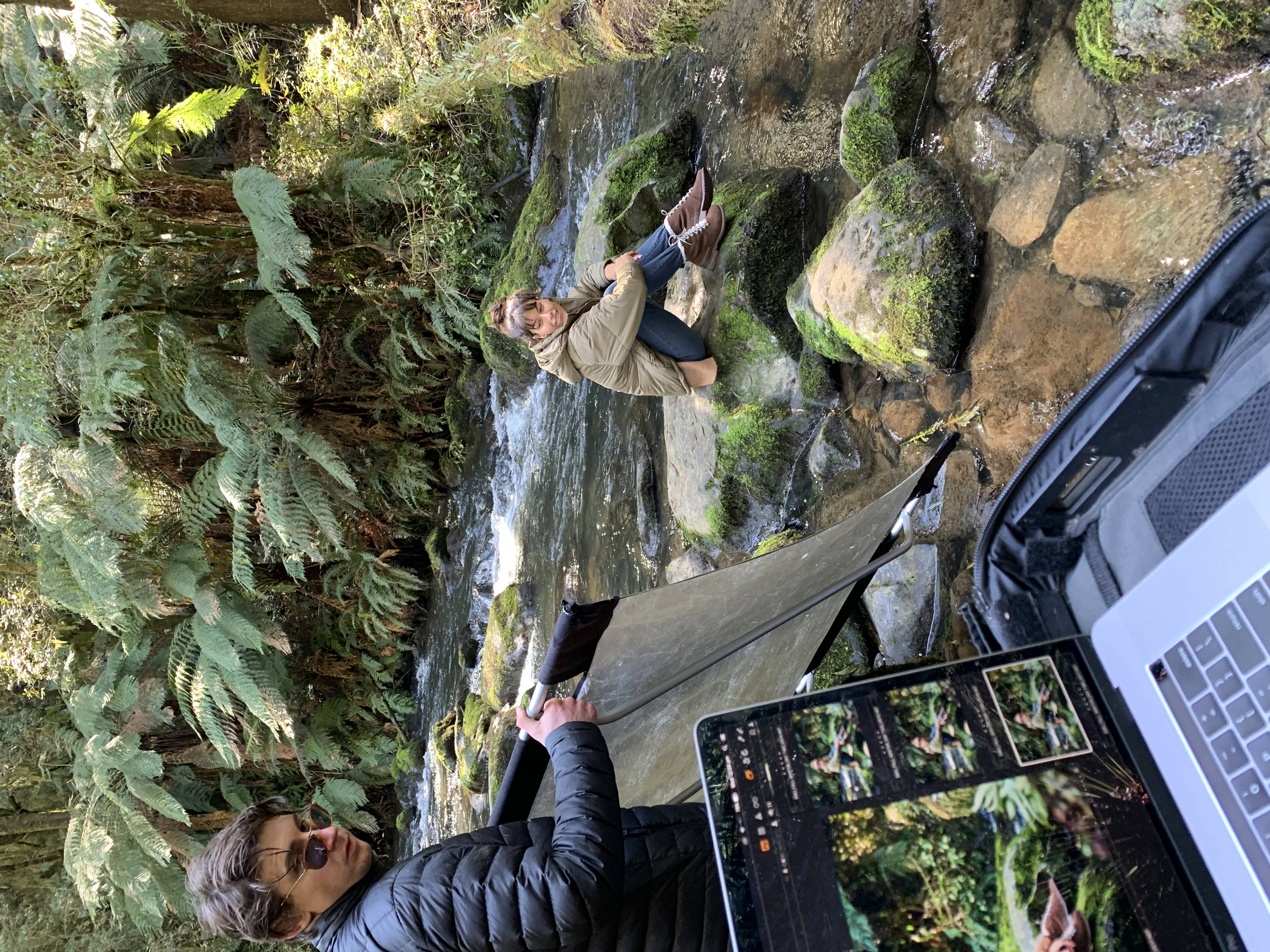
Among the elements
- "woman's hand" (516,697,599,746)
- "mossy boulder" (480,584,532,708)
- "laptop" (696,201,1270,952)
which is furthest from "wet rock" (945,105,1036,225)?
"mossy boulder" (480,584,532,708)

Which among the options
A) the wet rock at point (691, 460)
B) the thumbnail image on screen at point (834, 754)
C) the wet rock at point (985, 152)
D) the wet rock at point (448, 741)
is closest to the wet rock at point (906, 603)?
the wet rock at point (691, 460)

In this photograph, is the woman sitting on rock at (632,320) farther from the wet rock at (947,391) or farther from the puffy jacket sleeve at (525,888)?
the puffy jacket sleeve at (525,888)

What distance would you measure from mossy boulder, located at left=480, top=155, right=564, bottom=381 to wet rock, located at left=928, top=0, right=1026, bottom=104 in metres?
2.89

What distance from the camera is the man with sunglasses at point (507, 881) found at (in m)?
1.90

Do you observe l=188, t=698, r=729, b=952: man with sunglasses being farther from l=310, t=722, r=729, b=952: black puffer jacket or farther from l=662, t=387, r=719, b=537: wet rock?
l=662, t=387, r=719, b=537: wet rock

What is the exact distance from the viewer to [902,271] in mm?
2699

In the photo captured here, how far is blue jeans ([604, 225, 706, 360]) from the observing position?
12.1ft

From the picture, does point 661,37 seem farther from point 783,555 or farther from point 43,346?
point 43,346

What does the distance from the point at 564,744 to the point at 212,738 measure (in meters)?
5.64

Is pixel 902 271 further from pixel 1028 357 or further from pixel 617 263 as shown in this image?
pixel 617 263

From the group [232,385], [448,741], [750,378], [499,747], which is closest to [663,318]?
[750,378]

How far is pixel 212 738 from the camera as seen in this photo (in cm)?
649

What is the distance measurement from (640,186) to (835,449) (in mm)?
1950

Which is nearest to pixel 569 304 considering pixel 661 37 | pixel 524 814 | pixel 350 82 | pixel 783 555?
pixel 661 37
